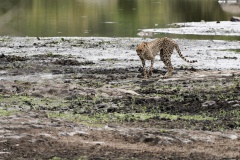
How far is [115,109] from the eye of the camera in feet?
53.7

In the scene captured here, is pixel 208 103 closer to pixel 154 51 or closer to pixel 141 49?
pixel 141 49

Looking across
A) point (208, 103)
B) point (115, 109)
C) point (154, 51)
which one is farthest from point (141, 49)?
point (115, 109)

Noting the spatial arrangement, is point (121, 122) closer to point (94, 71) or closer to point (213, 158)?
point (213, 158)

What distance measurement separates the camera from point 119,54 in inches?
1231

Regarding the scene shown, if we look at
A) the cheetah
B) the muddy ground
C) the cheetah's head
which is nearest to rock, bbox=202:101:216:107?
the muddy ground

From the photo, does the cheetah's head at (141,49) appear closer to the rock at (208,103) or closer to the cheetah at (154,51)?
the cheetah at (154,51)

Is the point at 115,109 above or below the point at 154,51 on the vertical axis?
below

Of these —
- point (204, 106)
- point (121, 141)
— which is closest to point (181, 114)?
point (204, 106)

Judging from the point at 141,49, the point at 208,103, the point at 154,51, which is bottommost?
the point at 208,103

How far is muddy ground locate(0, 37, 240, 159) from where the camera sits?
11695 mm

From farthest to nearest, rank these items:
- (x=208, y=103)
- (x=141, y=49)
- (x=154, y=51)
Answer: (x=154, y=51) → (x=141, y=49) → (x=208, y=103)

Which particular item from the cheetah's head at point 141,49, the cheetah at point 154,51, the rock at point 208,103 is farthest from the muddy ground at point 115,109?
the cheetah's head at point 141,49

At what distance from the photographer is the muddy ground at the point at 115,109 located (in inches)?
460

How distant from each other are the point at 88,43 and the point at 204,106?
20121 mm
